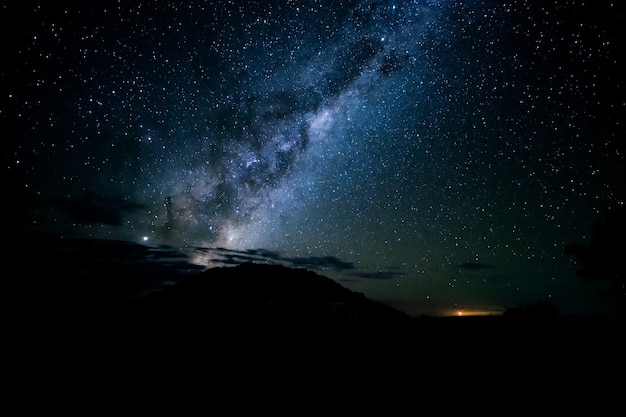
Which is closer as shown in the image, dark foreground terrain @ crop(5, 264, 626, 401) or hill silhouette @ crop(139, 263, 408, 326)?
dark foreground terrain @ crop(5, 264, 626, 401)

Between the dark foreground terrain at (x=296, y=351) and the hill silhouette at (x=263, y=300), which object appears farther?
the hill silhouette at (x=263, y=300)

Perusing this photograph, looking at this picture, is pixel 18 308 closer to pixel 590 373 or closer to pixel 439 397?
pixel 439 397

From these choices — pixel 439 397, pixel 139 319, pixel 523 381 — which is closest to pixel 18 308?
pixel 139 319

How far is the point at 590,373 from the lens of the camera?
5672mm

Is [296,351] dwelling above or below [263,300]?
below

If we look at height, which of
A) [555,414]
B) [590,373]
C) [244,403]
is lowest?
[244,403]

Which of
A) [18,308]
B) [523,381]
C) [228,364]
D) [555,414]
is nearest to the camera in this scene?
[555,414]

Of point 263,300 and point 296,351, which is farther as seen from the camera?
point 263,300

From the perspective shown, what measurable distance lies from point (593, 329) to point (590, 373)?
2.26m

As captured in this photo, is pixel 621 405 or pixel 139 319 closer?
pixel 621 405

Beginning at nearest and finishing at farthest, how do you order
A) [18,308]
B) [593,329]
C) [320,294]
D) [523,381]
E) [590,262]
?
[523,381] < [593,329] < [18,308] < [590,262] < [320,294]

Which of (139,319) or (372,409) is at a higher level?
(139,319)

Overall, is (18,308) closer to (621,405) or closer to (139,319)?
(139,319)

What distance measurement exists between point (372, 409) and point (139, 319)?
6816 mm
